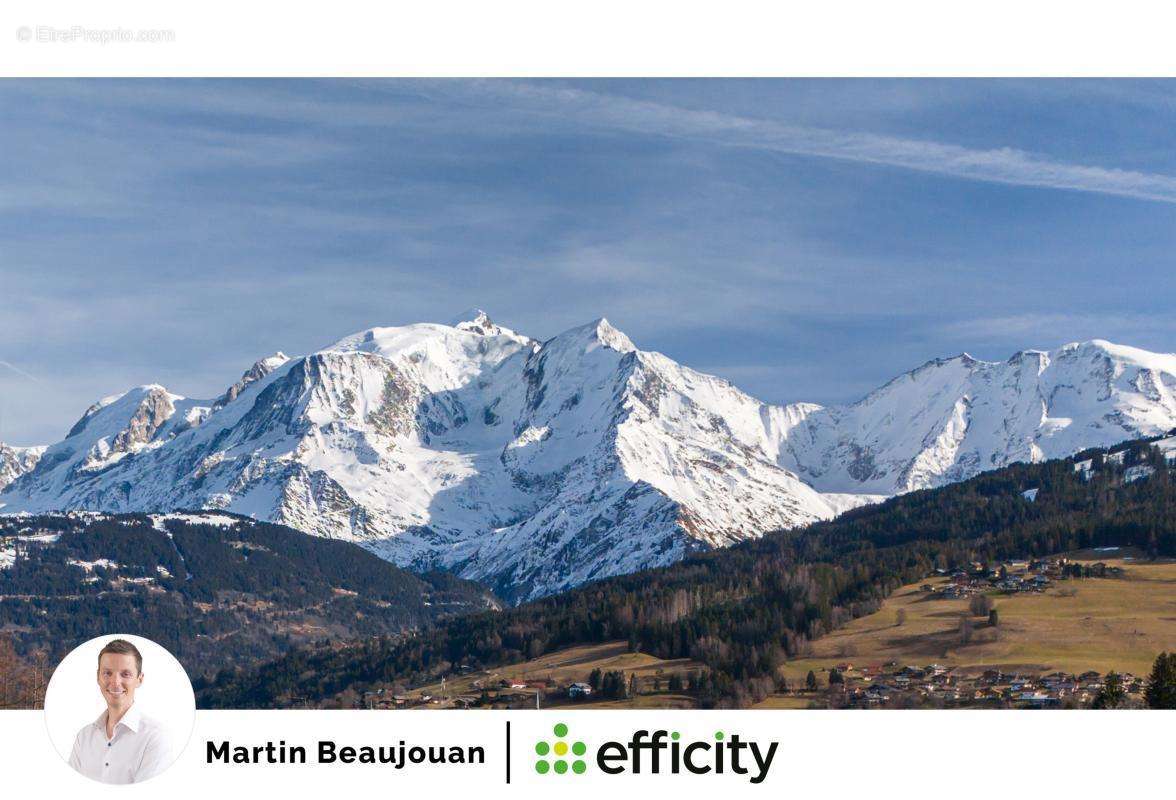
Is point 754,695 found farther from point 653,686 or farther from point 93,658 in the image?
point 93,658

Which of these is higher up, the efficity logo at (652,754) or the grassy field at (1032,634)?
the grassy field at (1032,634)

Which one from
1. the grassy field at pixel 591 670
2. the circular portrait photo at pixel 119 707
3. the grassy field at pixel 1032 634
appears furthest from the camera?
the grassy field at pixel 1032 634

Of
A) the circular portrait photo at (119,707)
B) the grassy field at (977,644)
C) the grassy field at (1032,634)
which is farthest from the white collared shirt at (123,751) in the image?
the grassy field at (1032,634)

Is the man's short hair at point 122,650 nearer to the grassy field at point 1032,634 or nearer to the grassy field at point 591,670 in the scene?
the grassy field at point 591,670

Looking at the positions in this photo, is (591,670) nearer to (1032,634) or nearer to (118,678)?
(1032,634)

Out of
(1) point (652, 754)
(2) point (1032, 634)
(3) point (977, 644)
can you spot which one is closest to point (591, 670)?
(3) point (977, 644)

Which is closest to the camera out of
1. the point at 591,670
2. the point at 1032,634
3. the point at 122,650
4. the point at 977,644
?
the point at 122,650

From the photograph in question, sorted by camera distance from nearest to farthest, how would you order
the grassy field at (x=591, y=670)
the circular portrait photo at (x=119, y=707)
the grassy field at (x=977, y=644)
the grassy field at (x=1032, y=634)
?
the circular portrait photo at (x=119, y=707) < the grassy field at (x=591, y=670) < the grassy field at (x=977, y=644) < the grassy field at (x=1032, y=634)

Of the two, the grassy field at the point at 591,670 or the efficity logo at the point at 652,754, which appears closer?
the efficity logo at the point at 652,754
